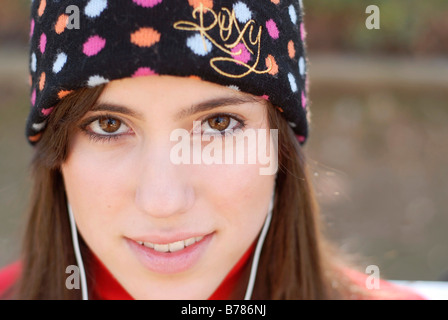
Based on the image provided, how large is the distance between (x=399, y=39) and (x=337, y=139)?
2012 millimetres

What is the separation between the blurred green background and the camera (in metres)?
3.85

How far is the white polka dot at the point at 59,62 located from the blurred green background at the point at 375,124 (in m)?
1.24

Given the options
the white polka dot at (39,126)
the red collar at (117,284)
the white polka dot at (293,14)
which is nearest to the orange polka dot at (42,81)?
the white polka dot at (39,126)

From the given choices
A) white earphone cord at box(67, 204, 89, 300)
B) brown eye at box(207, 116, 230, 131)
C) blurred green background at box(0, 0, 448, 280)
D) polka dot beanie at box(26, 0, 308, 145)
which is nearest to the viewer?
polka dot beanie at box(26, 0, 308, 145)

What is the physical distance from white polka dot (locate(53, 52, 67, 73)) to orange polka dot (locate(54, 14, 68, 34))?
63mm

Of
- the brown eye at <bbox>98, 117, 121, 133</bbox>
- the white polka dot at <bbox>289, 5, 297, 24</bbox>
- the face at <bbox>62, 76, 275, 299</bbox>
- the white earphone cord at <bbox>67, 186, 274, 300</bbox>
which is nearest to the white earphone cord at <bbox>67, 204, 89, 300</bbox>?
the white earphone cord at <bbox>67, 186, 274, 300</bbox>

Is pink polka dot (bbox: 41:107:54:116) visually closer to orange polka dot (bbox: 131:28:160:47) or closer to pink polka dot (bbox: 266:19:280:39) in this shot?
orange polka dot (bbox: 131:28:160:47)

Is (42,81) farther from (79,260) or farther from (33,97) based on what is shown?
(79,260)

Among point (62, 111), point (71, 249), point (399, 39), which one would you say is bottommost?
point (71, 249)

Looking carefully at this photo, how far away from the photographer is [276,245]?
179 cm

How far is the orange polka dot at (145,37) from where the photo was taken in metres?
1.30
